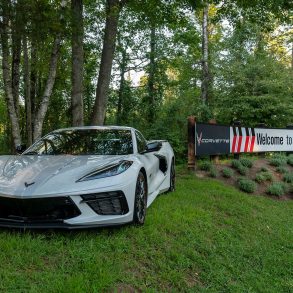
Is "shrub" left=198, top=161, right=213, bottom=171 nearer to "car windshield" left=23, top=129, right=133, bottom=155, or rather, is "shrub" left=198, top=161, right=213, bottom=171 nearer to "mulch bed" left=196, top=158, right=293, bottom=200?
"mulch bed" left=196, top=158, right=293, bottom=200

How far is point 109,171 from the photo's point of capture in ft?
13.6

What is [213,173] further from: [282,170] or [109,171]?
[109,171]

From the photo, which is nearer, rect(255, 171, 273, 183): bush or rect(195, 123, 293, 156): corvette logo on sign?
rect(255, 171, 273, 183): bush

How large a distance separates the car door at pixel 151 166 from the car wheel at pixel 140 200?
0.37m

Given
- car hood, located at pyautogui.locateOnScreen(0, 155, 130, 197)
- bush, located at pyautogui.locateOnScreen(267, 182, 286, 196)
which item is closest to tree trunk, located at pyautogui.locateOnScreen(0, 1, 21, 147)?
car hood, located at pyautogui.locateOnScreen(0, 155, 130, 197)

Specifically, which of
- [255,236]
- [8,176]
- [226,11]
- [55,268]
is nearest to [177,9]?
[226,11]

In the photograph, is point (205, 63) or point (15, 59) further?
point (205, 63)

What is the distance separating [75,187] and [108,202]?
379 millimetres

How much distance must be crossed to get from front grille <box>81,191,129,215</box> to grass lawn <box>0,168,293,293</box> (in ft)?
1.12

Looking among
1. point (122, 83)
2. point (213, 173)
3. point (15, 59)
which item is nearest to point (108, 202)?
point (213, 173)

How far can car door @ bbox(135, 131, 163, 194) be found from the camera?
514 cm

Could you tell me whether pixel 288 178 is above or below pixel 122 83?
below

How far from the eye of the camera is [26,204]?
3.74 m

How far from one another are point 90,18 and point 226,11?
465 cm
